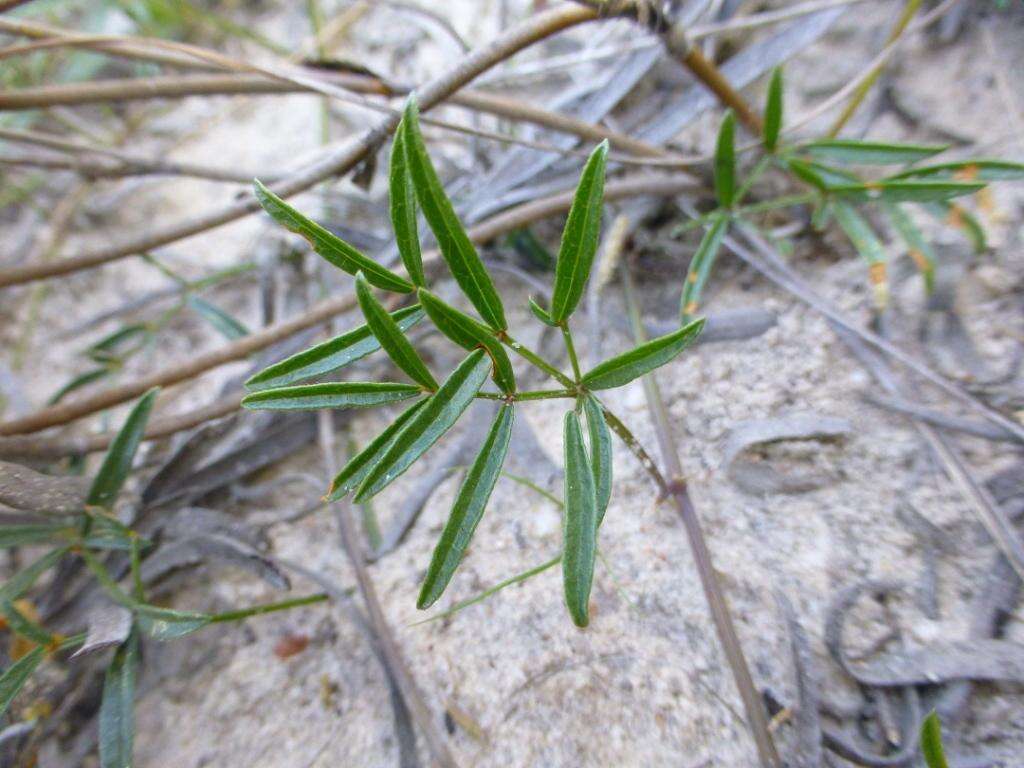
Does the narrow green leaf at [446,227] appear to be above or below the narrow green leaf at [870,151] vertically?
below

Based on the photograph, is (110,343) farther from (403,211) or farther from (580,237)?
(580,237)

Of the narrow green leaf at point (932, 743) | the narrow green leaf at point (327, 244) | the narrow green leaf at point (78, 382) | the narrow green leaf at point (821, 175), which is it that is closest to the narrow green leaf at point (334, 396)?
the narrow green leaf at point (327, 244)

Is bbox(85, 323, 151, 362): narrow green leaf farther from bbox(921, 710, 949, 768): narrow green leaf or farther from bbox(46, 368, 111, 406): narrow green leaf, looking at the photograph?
bbox(921, 710, 949, 768): narrow green leaf

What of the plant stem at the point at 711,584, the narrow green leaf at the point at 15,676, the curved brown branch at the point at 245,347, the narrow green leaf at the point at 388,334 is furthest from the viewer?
the curved brown branch at the point at 245,347

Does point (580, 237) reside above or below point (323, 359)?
above

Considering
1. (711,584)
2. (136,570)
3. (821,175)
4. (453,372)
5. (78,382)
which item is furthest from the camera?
(78,382)

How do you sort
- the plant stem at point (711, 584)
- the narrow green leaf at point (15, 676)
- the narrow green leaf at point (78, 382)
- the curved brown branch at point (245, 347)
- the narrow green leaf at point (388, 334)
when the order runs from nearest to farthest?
the narrow green leaf at point (388, 334) → the plant stem at point (711, 584) → the narrow green leaf at point (15, 676) → the curved brown branch at point (245, 347) → the narrow green leaf at point (78, 382)

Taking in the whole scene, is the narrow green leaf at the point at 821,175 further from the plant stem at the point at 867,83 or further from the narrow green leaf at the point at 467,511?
the narrow green leaf at the point at 467,511

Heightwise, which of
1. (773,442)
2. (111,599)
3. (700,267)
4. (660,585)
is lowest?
(111,599)

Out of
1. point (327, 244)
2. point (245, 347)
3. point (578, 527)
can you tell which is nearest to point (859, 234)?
point (578, 527)
